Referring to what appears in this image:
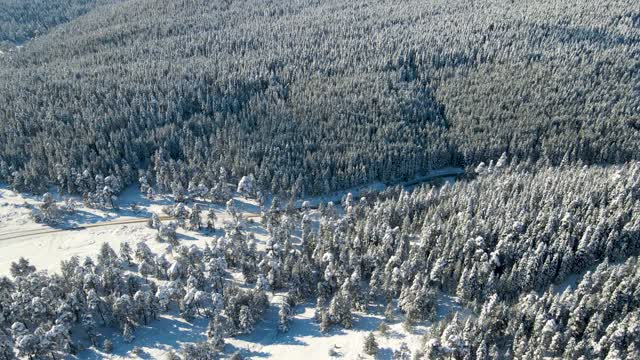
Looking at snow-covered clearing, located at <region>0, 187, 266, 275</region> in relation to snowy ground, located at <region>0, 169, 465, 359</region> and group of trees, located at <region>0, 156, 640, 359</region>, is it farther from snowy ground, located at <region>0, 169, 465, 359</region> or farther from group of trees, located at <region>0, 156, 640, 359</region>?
group of trees, located at <region>0, 156, 640, 359</region>

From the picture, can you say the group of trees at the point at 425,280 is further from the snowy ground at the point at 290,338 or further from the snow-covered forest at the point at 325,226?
the snowy ground at the point at 290,338

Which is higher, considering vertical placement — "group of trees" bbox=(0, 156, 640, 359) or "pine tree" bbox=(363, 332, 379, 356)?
"group of trees" bbox=(0, 156, 640, 359)

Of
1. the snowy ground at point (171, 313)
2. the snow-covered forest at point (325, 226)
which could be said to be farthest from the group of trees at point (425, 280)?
the snowy ground at point (171, 313)

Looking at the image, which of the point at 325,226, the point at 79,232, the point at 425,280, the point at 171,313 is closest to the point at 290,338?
the point at 171,313

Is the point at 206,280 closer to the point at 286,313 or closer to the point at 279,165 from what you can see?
the point at 286,313

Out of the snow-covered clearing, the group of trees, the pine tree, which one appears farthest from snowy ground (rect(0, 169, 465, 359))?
the group of trees

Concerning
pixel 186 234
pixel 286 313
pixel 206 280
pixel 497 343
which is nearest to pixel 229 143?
pixel 186 234

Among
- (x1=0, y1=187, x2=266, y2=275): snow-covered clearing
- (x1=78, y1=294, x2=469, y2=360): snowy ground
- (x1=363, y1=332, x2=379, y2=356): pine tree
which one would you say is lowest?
(x1=78, y1=294, x2=469, y2=360): snowy ground

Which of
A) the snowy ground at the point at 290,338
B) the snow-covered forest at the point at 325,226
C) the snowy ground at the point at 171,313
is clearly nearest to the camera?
the snow-covered forest at the point at 325,226
